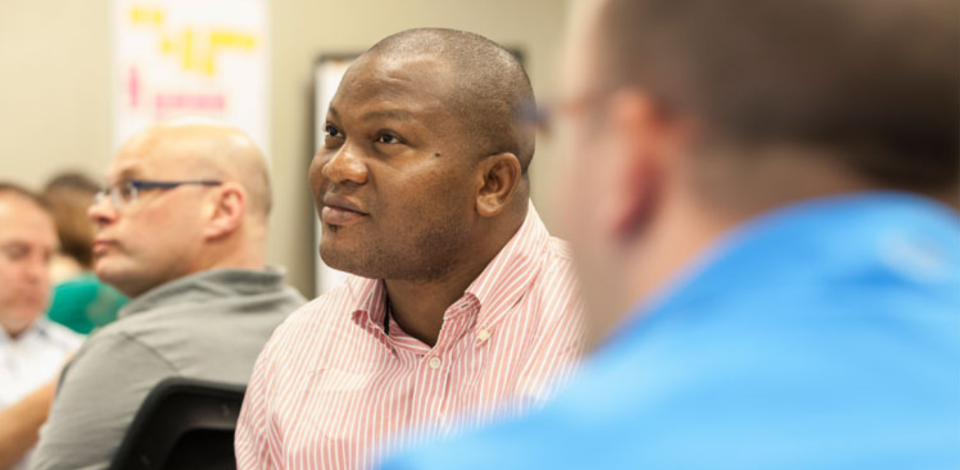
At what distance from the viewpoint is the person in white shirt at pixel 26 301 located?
2918 mm

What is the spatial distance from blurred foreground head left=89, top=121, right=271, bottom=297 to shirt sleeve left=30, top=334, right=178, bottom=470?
0.38 m

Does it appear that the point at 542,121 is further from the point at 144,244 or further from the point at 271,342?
the point at 144,244

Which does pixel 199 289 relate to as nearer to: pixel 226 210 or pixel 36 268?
pixel 226 210

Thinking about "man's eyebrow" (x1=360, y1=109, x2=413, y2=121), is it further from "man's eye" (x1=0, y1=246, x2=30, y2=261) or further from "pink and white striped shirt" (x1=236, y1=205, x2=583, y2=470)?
"man's eye" (x1=0, y1=246, x2=30, y2=261)

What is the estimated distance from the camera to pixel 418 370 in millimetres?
1667

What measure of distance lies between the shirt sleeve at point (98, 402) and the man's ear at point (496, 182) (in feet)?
2.62

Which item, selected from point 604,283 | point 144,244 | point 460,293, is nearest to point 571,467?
point 604,283

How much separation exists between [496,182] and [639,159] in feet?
3.45

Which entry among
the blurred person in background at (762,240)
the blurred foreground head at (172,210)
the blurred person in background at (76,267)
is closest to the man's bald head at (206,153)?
the blurred foreground head at (172,210)

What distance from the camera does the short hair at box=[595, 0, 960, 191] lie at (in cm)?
63

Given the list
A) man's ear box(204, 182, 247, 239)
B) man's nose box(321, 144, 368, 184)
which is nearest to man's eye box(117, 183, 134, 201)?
man's ear box(204, 182, 247, 239)

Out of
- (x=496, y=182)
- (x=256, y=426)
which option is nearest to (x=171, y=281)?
(x=256, y=426)

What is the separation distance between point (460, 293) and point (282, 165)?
3.88 metres

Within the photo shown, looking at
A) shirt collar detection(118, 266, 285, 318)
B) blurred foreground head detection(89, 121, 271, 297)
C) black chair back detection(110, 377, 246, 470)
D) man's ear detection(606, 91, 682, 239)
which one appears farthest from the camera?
blurred foreground head detection(89, 121, 271, 297)
